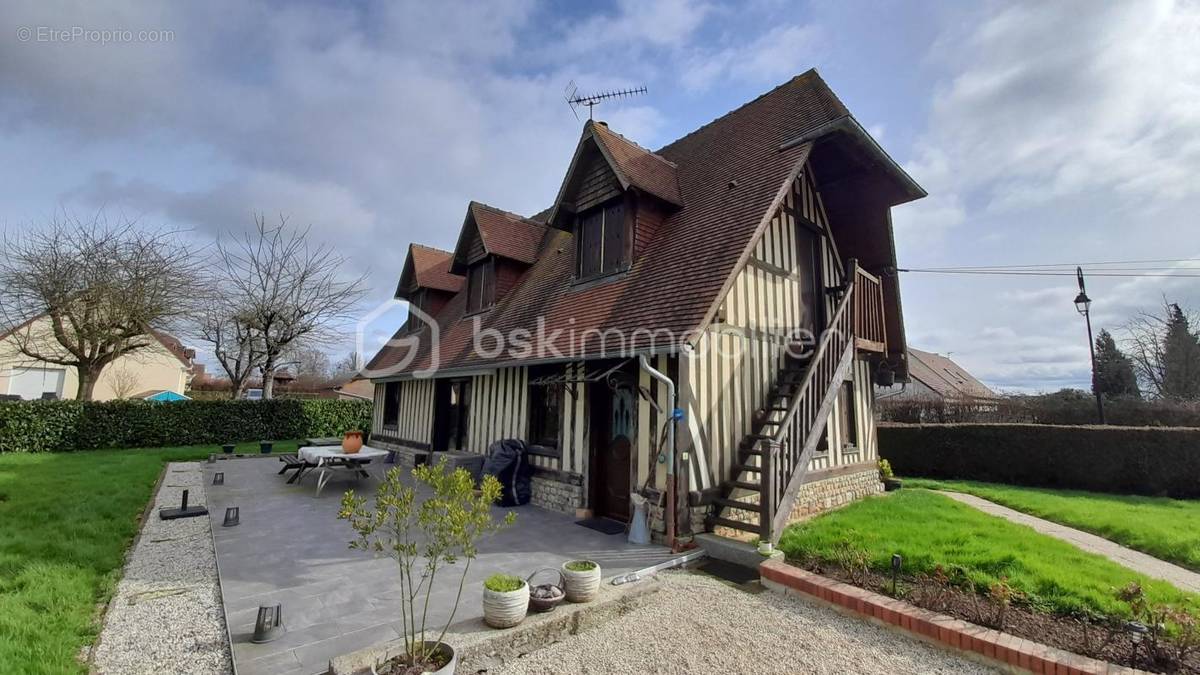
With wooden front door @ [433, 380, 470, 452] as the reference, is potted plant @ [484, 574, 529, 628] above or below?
below

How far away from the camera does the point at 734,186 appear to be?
25.6 ft

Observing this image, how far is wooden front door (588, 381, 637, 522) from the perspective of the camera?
6.85m

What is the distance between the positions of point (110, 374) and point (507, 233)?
1257 inches

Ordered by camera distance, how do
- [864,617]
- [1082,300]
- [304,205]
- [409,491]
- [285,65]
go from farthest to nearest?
1. [304,205]
2. [1082,300]
3. [285,65]
4. [864,617]
5. [409,491]

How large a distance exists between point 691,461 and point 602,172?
17.1 ft

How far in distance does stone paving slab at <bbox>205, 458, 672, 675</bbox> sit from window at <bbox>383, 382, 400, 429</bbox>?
5724mm

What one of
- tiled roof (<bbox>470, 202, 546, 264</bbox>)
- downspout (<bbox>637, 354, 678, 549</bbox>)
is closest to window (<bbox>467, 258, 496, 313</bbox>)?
tiled roof (<bbox>470, 202, 546, 264</bbox>)

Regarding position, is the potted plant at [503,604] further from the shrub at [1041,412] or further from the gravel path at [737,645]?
the shrub at [1041,412]

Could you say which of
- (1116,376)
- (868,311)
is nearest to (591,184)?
(868,311)

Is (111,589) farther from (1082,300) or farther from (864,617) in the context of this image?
(1082,300)

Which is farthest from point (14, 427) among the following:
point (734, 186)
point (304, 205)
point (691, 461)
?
point (734, 186)

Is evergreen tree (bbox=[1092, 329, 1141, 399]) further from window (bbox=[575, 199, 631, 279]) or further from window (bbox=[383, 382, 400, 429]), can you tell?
window (bbox=[383, 382, 400, 429])

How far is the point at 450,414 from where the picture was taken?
37.7 ft

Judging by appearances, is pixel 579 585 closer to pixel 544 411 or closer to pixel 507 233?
pixel 544 411
